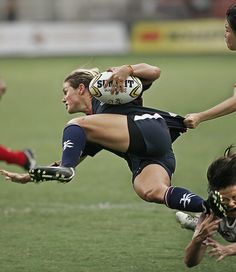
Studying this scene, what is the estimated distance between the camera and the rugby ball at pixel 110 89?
21.3ft

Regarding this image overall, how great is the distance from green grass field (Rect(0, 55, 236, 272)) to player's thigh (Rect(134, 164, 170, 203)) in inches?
21.7

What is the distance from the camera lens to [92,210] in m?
8.75

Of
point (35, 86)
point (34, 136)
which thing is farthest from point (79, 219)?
point (35, 86)

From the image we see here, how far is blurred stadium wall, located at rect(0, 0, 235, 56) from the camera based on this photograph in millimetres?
29922

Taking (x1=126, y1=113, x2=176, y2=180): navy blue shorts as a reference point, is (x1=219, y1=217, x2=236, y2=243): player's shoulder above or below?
below

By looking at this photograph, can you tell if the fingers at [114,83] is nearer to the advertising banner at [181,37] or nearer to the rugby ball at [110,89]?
the rugby ball at [110,89]

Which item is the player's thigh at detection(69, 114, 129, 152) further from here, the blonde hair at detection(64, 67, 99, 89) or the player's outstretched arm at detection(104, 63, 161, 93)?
the blonde hair at detection(64, 67, 99, 89)

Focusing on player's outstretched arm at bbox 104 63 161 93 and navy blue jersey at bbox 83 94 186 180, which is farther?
navy blue jersey at bbox 83 94 186 180

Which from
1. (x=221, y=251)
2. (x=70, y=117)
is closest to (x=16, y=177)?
(x=221, y=251)

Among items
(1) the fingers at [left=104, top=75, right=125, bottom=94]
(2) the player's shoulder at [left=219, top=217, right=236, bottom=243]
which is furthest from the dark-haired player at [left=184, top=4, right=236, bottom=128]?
(2) the player's shoulder at [left=219, top=217, right=236, bottom=243]

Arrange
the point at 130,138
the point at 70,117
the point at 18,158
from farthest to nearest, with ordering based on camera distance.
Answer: the point at 70,117
the point at 18,158
the point at 130,138

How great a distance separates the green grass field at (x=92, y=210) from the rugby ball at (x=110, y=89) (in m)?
1.21

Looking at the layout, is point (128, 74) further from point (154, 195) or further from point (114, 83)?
point (154, 195)

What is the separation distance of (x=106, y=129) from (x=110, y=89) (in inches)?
11.5
